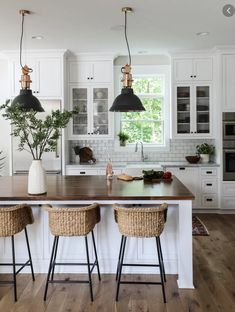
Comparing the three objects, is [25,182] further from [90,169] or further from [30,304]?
[90,169]

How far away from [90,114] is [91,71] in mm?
770

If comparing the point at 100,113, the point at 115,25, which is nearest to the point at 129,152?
the point at 100,113

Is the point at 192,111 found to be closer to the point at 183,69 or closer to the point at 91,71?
the point at 183,69

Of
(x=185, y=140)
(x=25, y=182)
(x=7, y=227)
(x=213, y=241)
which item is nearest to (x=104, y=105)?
(x=185, y=140)

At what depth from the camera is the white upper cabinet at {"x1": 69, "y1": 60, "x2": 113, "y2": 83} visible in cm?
604

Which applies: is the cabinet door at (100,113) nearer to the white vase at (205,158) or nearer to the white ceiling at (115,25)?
the white ceiling at (115,25)

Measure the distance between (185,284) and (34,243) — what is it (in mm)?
1564

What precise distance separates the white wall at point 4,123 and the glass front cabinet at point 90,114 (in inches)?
49.0

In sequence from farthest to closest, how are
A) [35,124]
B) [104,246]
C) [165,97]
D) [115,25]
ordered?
[165,97]
[115,25]
[104,246]
[35,124]

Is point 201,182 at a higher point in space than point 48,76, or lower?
lower

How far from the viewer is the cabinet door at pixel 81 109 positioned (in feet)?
20.1

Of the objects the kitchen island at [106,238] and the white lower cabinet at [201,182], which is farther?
the white lower cabinet at [201,182]

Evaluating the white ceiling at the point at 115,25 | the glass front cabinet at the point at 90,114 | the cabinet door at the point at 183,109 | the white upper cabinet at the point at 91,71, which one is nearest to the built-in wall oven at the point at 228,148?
the cabinet door at the point at 183,109

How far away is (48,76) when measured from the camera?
5.84 m
